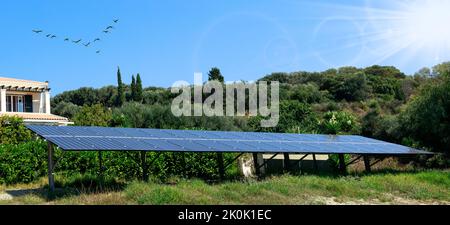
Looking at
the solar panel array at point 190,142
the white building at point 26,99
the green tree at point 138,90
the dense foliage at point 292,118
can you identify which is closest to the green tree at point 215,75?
the dense foliage at point 292,118

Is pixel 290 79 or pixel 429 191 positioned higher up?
pixel 290 79

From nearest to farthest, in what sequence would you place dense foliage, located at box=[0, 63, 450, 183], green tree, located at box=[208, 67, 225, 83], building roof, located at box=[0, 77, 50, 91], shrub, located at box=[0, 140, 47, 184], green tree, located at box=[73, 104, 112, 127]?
shrub, located at box=[0, 140, 47, 184] → dense foliage, located at box=[0, 63, 450, 183] → green tree, located at box=[73, 104, 112, 127] → building roof, located at box=[0, 77, 50, 91] → green tree, located at box=[208, 67, 225, 83]

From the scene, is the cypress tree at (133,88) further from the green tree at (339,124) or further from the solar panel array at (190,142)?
the solar panel array at (190,142)

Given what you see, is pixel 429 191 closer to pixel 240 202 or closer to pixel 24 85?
pixel 240 202

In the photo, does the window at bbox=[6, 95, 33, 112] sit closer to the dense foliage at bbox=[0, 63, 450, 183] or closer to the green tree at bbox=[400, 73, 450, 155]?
the dense foliage at bbox=[0, 63, 450, 183]

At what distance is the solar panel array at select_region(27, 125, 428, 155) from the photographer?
16.0 meters

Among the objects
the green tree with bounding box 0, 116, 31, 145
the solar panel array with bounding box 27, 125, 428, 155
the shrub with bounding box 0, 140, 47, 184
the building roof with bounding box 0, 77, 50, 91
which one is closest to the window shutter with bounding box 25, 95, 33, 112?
the building roof with bounding box 0, 77, 50, 91

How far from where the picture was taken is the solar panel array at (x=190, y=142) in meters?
16.0

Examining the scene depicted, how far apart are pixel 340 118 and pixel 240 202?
30.8 meters

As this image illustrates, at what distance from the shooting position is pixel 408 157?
3142 centimetres

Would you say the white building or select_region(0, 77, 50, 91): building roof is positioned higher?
select_region(0, 77, 50, 91): building roof

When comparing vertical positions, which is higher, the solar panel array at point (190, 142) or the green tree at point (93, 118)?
the green tree at point (93, 118)

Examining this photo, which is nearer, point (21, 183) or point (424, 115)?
point (21, 183)
